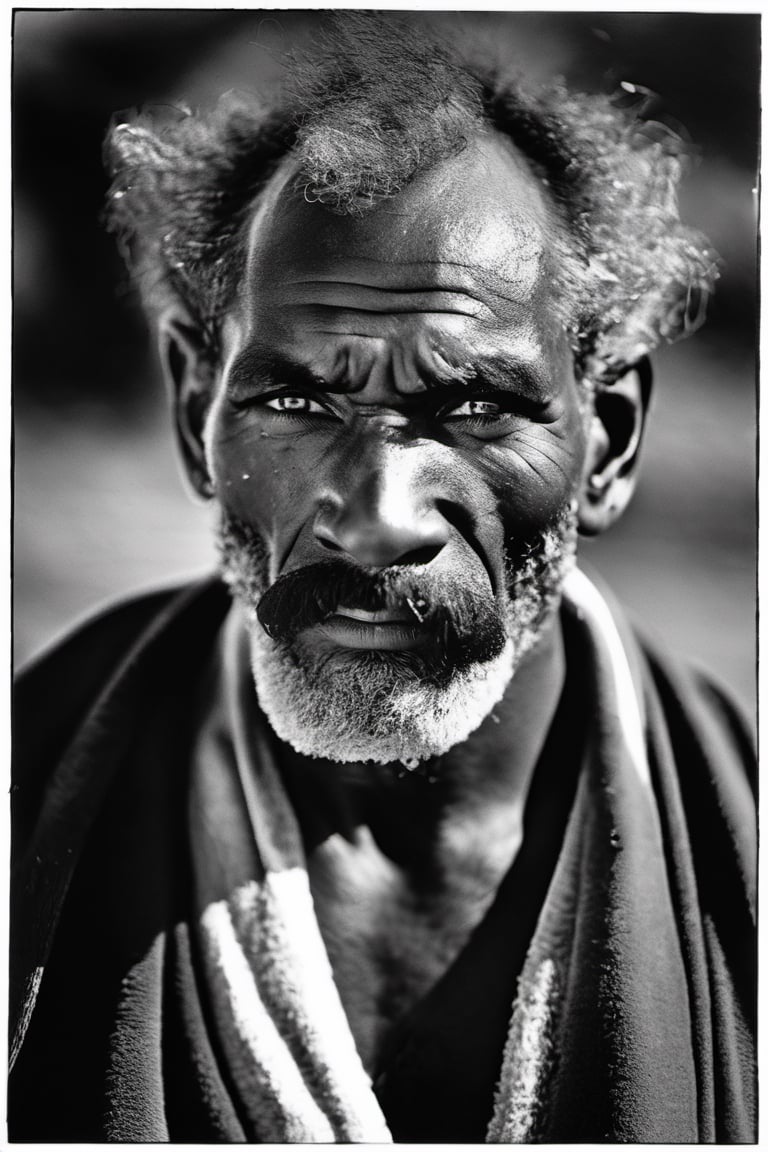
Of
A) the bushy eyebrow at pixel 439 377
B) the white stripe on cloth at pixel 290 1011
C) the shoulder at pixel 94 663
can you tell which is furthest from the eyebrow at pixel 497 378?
the white stripe on cloth at pixel 290 1011

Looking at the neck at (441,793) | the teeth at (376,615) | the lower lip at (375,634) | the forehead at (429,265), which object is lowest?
the neck at (441,793)

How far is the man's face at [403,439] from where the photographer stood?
1.53 meters

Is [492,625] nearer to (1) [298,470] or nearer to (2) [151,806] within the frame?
(1) [298,470]

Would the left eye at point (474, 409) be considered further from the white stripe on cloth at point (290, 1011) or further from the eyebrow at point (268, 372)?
the white stripe on cloth at point (290, 1011)

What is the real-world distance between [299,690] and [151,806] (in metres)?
0.35

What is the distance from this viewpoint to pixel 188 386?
68.6 inches

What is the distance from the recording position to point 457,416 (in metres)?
1.56

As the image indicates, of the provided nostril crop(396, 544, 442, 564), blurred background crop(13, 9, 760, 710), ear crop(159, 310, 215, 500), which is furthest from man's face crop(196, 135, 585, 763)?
blurred background crop(13, 9, 760, 710)

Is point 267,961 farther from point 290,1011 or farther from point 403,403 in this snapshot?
point 403,403

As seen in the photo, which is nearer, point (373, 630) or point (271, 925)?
point (373, 630)

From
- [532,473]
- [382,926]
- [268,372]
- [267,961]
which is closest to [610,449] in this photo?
[532,473]

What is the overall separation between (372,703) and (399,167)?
0.81 m

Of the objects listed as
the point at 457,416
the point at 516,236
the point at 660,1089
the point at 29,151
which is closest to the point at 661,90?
the point at 516,236

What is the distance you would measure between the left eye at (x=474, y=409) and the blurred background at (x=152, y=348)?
0.34 m
